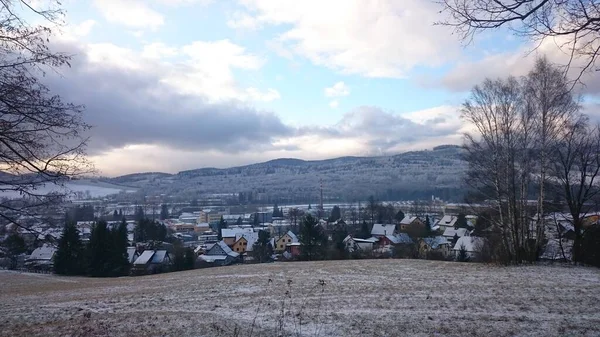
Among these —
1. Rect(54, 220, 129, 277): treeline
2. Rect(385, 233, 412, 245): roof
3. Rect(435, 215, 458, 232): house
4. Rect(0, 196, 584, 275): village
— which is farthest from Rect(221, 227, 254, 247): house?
Result: Rect(435, 215, 458, 232): house

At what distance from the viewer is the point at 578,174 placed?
2056 centimetres

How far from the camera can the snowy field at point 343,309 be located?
8.41 metres

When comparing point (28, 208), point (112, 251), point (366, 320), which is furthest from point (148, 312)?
point (112, 251)

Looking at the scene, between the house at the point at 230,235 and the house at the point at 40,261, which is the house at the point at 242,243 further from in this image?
the house at the point at 40,261

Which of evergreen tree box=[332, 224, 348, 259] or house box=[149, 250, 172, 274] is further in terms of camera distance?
house box=[149, 250, 172, 274]

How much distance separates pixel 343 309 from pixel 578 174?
55.6 ft

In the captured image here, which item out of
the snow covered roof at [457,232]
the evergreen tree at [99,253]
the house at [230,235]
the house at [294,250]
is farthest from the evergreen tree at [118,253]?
the snow covered roof at [457,232]

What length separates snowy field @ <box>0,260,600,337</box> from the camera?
841 centimetres

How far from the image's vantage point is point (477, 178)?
2025 centimetres

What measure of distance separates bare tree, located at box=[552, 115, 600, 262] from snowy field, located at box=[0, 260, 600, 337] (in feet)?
18.9

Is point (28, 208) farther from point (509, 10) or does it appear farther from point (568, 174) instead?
point (568, 174)

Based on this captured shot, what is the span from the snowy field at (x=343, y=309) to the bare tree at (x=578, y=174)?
577cm

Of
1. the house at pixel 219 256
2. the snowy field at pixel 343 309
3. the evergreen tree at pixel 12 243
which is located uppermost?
the evergreen tree at pixel 12 243

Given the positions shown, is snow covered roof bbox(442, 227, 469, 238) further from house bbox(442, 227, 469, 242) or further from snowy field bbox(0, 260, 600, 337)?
snowy field bbox(0, 260, 600, 337)
